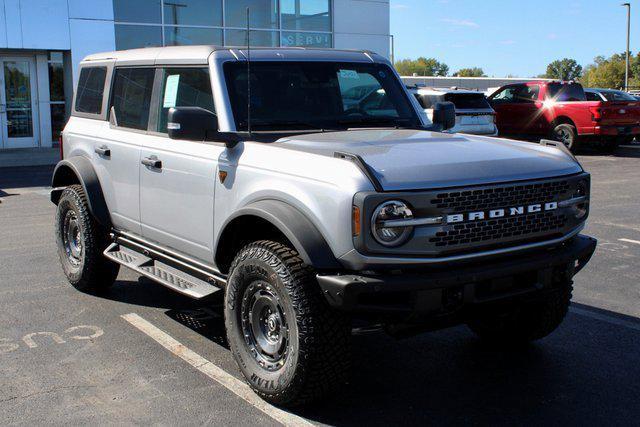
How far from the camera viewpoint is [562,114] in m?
20.5

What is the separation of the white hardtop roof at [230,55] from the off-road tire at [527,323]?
2.17 m

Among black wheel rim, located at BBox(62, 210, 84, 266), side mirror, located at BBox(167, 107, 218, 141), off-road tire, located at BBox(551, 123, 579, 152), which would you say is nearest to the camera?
side mirror, located at BBox(167, 107, 218, 141)

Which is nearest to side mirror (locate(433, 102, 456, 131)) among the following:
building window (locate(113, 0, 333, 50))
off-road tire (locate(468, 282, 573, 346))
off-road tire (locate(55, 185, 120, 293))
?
off-road tire (locate(468, 282, 573, 346))

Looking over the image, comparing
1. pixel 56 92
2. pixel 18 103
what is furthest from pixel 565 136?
pixel 18 103

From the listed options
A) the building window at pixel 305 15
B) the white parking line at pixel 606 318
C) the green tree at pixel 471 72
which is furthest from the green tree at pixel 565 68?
the white parking line at pixel 606 318

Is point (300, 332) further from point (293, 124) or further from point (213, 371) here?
point (293, 124)

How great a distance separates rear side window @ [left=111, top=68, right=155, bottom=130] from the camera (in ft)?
19.1

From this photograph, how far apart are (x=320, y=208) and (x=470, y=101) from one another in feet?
50.9

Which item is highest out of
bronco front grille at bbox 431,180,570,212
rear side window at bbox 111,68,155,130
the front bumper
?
rear side window at bbox 111,68,155,130

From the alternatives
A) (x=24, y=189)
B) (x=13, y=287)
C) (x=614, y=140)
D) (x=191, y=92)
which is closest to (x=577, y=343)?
(x=191, y=92)

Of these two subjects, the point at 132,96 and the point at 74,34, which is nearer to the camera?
the point at 132,96

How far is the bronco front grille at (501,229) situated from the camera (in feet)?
12.8

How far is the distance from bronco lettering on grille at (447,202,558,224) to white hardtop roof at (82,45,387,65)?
2.05 metres

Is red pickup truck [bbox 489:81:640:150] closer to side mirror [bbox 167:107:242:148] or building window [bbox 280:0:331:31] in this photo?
building window [bbox 280:0:331:31]
